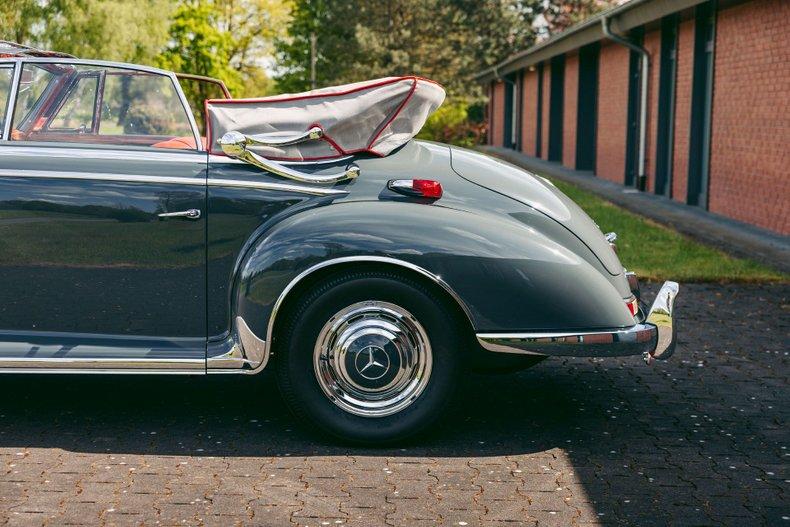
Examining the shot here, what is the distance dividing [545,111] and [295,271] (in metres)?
28.3

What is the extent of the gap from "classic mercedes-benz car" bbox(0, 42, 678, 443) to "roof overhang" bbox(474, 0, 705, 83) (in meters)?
10.1

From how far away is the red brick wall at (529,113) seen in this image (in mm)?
34688

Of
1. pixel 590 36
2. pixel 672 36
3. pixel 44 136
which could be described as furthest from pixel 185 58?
pixel 44 136

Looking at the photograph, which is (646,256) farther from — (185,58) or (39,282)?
(185,58)

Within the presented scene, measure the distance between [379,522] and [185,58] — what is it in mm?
54642

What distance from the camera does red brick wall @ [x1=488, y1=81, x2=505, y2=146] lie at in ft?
145

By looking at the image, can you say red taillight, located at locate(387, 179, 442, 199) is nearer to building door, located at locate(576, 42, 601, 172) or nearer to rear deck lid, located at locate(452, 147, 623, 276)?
rear deck lid, located at locate(452, 147, 623, 276)

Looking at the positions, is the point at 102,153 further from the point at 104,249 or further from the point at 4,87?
the point at 4,87

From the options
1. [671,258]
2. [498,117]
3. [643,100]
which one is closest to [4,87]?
[671,258]

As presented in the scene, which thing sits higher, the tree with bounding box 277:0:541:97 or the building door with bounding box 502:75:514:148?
the tree with bounding box 277:0:541:97

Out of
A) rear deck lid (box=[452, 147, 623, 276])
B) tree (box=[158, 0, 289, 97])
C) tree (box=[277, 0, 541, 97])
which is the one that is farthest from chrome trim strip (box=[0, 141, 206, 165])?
tree (box=[158, 0, 289, 97])

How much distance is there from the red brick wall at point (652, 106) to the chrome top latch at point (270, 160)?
1489 centimetres

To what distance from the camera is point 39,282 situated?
16.1ft

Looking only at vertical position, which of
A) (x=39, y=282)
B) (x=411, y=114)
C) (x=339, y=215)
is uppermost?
(x=411, y=114)
